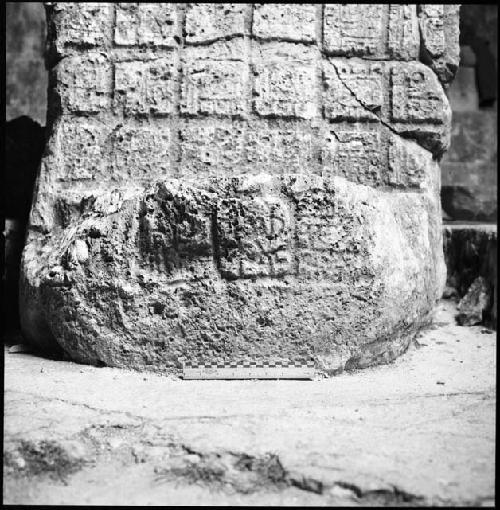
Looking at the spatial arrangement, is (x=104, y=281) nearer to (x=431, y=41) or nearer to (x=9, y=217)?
(x=9, y=217)

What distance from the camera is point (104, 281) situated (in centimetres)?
213

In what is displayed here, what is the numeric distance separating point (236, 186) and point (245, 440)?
0.87 meters

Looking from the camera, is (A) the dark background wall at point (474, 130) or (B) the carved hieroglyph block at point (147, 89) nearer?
(B) the carved hieroglyph block at point (147, 89)

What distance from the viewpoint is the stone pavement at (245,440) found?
130 centimetres

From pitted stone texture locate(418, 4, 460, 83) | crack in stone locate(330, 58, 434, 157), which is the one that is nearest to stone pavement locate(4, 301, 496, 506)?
crack in stone locate(330, 58, 434, 157)

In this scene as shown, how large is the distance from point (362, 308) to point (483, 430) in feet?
2.16

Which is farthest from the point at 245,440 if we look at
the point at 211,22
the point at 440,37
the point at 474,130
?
the point at 474,130

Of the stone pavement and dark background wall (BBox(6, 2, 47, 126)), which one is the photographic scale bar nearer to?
the stone pavement

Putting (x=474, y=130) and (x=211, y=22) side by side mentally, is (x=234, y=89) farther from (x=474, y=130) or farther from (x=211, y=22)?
(x=474, y=130)

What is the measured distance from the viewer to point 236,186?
2.13 m

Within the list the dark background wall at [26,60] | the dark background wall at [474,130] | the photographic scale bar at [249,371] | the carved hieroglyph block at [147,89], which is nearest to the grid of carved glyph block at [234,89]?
the carved hieroglyph block at [147,89]

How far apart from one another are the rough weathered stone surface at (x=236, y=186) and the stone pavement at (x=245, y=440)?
186mm

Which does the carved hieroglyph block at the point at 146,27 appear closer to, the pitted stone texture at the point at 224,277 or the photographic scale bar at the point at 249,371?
the pitted stone texture at the point at 224,277

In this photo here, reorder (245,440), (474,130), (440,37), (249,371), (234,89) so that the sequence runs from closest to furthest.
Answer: (245,440)
(249,371)
(234,89)
(440,37)
(474,130)
